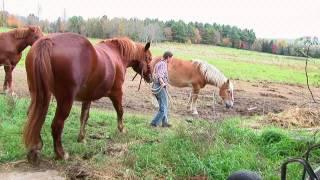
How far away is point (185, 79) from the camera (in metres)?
13.6

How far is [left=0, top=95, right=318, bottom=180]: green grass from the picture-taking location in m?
5.99

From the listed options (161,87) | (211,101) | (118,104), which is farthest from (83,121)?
(211,101)

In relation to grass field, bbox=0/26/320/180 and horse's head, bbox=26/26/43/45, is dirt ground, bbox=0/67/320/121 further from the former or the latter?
grass field, bbox=0/26/320/180

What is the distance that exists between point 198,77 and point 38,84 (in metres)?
8.06

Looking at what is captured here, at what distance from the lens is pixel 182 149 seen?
644 centimetres

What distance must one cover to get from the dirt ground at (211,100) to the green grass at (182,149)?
89.6 inches

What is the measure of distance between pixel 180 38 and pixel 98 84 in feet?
117

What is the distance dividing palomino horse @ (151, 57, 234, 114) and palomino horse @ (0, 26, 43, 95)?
11.7 feet

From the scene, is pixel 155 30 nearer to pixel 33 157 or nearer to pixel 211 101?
pixel 211 101

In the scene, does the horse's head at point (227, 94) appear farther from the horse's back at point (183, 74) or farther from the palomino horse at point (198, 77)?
the horse's back at point (183, 74)

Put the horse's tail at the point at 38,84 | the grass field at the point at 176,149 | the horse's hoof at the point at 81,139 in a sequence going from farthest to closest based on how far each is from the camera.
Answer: the horse's hoof at the point at 81,139 → the grass field at the point at 176,149 → the horse's tail at the point at 38,84

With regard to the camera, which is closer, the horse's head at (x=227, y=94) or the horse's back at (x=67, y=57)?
the horse's back at (x=67, y=57)

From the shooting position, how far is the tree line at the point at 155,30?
3497cm

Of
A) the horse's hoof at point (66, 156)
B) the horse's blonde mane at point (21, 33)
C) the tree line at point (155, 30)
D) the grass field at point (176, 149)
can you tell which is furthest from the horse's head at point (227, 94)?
the tree line at point (155, 30)
